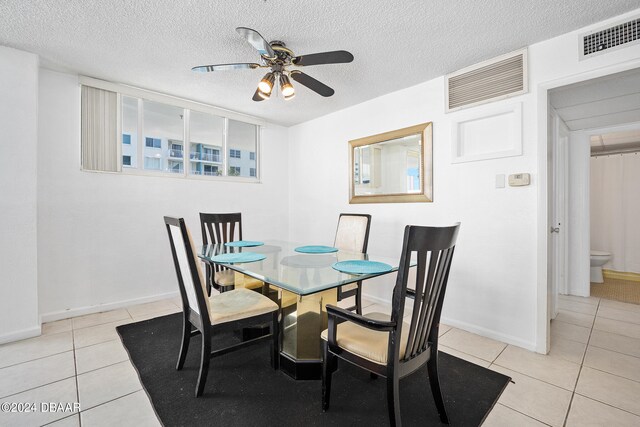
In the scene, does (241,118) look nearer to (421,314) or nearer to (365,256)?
(365,256)

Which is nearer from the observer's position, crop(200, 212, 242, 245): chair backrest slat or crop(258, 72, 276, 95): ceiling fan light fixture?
crop(258, 72, 276, 95): ceiling fan light fixture

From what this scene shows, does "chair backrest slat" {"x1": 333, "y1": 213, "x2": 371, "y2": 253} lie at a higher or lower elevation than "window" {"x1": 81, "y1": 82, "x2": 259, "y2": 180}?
lower

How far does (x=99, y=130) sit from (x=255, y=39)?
92.2 inches

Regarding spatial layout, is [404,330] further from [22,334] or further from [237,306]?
[22,334]

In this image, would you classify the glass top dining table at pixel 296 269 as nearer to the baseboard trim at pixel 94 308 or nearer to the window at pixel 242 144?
the baseboard trim at pixel 94 308

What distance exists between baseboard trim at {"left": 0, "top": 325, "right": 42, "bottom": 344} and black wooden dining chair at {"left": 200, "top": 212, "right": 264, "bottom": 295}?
1.41 meters

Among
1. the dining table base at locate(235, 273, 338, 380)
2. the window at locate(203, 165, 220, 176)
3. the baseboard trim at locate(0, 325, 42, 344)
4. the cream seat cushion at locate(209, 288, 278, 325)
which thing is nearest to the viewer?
the cream seat cushion at locate(209, 288, 278, 325)

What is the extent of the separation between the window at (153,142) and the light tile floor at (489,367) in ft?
6.37

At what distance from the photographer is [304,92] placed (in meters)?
3.24

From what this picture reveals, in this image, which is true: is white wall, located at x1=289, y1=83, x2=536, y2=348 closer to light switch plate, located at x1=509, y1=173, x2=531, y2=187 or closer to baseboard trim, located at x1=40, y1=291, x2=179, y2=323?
light switch plate, located at x1=509, y1=173, x2=531, y2=187

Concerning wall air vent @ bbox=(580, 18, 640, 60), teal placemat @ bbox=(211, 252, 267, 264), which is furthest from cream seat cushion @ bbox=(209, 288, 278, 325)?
wall air vent @ bbox=(580, 18, 640, 60)

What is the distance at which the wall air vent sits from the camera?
188 cm

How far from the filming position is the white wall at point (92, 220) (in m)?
2.77

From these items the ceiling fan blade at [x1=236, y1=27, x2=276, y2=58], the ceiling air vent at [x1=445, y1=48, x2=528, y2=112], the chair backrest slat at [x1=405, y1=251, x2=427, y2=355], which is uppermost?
the ceiling air vent at [x1=445, y1=48, x2=528, y2=112]
